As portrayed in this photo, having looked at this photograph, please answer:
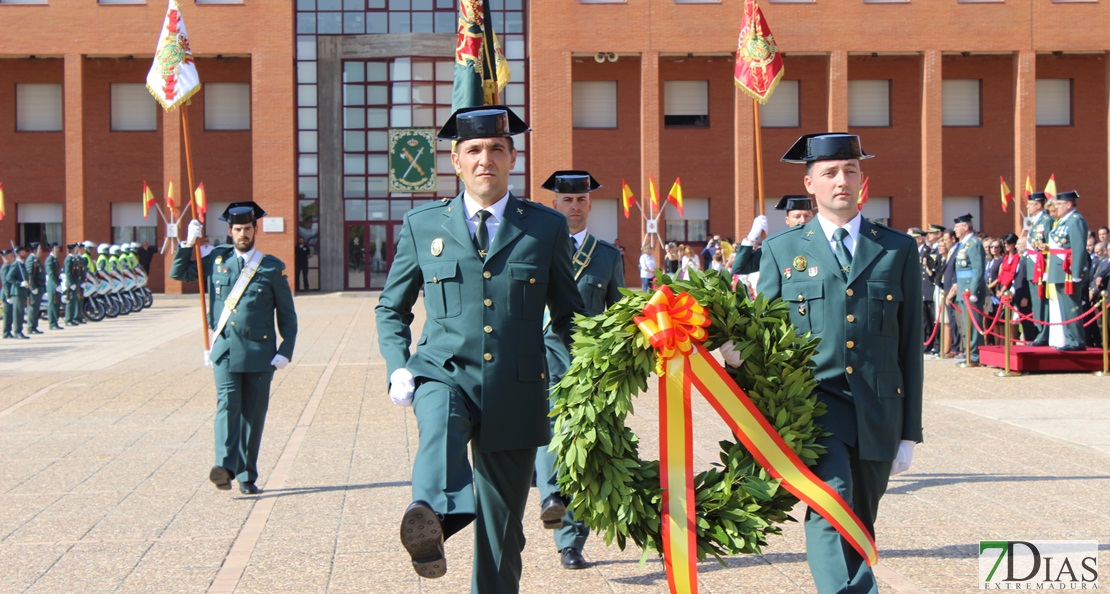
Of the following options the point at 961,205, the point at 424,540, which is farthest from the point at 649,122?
the point at 424,540

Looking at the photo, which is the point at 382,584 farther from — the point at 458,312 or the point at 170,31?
the point at 170,31

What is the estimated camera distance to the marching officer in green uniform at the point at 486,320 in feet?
15.6

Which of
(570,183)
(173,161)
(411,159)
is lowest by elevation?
(570,183)

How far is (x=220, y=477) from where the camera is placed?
8688mm

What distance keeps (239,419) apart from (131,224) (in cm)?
4229

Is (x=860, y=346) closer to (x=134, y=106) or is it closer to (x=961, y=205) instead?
(x=961, y=205)

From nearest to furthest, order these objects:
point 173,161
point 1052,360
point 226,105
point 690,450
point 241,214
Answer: point 690,450 < point 241,214 < point 1052,360 < point 173,161 < point 226,105

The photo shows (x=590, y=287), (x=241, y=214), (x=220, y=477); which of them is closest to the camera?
(x=590, y=287)

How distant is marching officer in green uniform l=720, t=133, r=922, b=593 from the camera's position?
193 inches

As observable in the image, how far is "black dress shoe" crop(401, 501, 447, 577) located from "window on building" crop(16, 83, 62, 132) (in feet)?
160

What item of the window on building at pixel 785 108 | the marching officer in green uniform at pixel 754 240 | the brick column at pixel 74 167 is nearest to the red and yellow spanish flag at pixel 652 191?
the window on building at pixel 785 108

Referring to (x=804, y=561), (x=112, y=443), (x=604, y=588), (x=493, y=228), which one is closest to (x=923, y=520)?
(x=804, y=561)

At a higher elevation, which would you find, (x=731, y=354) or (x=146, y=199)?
(x=146, y=199)

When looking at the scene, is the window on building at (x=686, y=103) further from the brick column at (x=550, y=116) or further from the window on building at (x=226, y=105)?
the window on building at (x=226, y=105)
